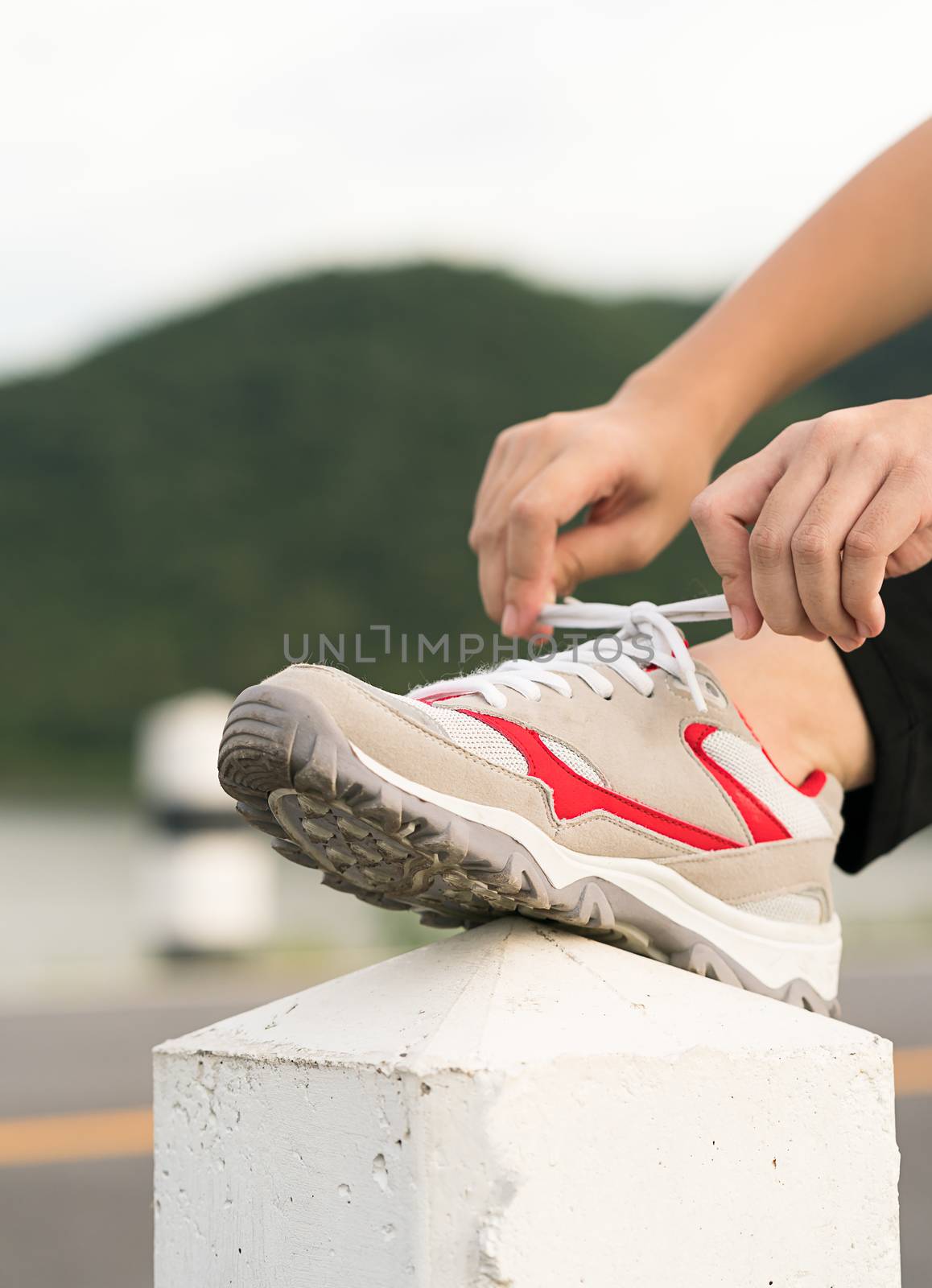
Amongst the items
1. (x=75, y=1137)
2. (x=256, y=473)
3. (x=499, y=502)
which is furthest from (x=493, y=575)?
(x=256, y=473)

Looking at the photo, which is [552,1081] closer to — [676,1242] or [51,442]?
[676,1242]

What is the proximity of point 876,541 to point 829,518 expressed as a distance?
0.12 feet

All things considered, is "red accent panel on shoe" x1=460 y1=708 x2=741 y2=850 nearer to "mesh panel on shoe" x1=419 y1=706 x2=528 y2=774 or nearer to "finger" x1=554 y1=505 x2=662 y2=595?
"mesh panel on shoe" x1=419 y1=706 x2=528 y2=774

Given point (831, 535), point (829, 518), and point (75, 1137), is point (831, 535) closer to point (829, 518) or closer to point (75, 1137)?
point (829, 518)

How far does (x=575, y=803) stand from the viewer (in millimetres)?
1097

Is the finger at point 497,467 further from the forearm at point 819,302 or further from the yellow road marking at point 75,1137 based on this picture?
the yellow road marking at point 75,1137

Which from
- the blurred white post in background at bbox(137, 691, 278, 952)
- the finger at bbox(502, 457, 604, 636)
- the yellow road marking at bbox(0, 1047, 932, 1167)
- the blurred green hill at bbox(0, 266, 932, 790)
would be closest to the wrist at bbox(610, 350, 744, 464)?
the finger at bbox(502, 457, 604, 636)

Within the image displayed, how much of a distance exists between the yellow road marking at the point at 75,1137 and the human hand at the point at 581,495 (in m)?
1.74

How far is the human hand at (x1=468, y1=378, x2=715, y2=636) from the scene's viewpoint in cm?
143

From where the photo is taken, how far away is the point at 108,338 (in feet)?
104

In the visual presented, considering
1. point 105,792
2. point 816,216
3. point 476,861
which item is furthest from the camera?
point 105,792

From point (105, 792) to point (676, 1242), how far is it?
74.0ft

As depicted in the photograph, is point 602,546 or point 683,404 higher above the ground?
point 683,404

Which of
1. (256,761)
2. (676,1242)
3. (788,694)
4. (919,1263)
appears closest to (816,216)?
(788,694)
